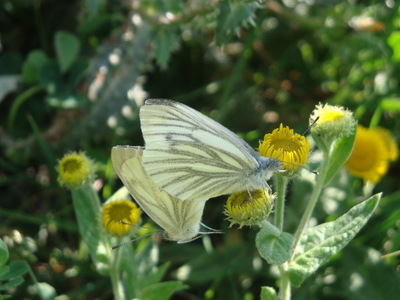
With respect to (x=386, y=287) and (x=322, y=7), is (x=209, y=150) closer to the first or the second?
(x=386, y=287)

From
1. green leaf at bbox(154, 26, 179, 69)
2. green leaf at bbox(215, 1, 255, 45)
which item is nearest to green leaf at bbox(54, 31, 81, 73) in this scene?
green leaf at bbox(154, 26, 179, 69)

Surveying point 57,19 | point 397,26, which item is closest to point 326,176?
point 397,26

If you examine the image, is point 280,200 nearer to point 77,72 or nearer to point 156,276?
point 156,276

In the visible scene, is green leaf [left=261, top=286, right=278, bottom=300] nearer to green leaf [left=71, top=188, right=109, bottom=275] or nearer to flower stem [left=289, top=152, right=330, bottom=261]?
flower stem [left=289, top=152, right=330, bottom=261]

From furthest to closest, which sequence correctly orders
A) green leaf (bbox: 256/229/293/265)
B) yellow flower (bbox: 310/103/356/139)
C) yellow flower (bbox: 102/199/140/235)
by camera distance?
yellow flower (bbox: 102/199/140/235) → yellow flower (bbox: 310/103/356/139) → green leaf (bbox: 256/229/293/265)

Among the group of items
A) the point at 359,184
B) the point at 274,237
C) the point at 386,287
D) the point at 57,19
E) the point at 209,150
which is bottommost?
the point at 386,287

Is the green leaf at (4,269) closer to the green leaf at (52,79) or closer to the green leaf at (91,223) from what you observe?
the green leaf at (91,223)
